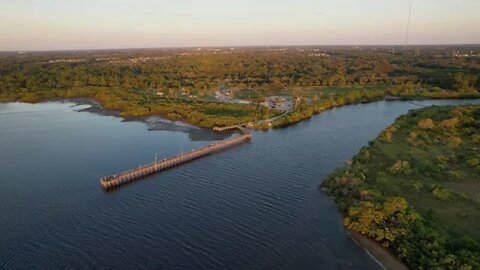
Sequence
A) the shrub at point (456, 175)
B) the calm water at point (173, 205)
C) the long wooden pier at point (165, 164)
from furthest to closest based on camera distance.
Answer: the long wooden pier at point (165, 164), the shrub at point (456, 175), the calm water at point (173, 205)

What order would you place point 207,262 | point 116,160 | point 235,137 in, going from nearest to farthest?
1. point 207,262
2. point 116,160
3. point 235,137

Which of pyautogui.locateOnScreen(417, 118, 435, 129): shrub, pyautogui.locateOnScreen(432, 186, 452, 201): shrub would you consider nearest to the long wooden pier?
pyautogui.locateOnScreen(417, 118, 435, 129): shrub

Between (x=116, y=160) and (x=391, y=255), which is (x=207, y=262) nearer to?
(x=391, y=255)

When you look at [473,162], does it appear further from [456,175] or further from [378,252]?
[378,252]

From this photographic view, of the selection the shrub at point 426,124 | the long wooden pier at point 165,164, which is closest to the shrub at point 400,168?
the shrub at point 426,124

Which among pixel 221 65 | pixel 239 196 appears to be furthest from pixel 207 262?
pixel 221 65

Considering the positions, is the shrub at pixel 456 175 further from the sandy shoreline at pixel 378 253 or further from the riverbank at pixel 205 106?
the riverbank at pixel 205 106
